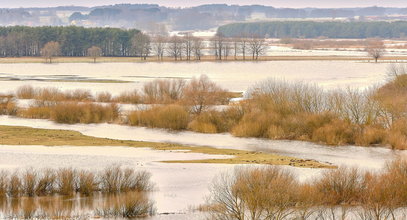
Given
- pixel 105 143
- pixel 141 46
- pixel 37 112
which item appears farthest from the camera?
pixel 141 46

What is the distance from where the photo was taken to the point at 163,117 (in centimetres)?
3844

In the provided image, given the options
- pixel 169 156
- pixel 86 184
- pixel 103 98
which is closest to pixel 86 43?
pixel 103 98

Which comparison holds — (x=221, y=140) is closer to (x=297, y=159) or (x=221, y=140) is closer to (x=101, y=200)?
(x=297, y=159)

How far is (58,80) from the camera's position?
207 feet

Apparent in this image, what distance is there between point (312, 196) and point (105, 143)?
15345mm

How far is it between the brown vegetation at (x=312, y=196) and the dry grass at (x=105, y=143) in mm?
5873

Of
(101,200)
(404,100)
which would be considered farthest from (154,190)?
(404,100)

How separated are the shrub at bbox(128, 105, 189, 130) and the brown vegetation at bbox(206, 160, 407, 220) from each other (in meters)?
15.6

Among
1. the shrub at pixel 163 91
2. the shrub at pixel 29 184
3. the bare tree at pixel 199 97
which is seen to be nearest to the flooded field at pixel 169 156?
the shrub at pixel 163 91

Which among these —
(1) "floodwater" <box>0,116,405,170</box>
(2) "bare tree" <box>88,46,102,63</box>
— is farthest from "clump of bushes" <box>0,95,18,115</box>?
(2) "bare tree" <box>88,46,102,63</box>

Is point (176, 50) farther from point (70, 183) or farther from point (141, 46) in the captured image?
point (70, 183)

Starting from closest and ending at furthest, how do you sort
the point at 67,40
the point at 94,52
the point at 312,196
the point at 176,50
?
1. the point at 312,196
2. the point at 94,52
3. the point at 67,40
4. the point at 176,50

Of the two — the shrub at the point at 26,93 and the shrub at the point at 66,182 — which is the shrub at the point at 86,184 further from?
the shrub at the point at 26,93

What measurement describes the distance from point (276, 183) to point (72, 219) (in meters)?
5.63
